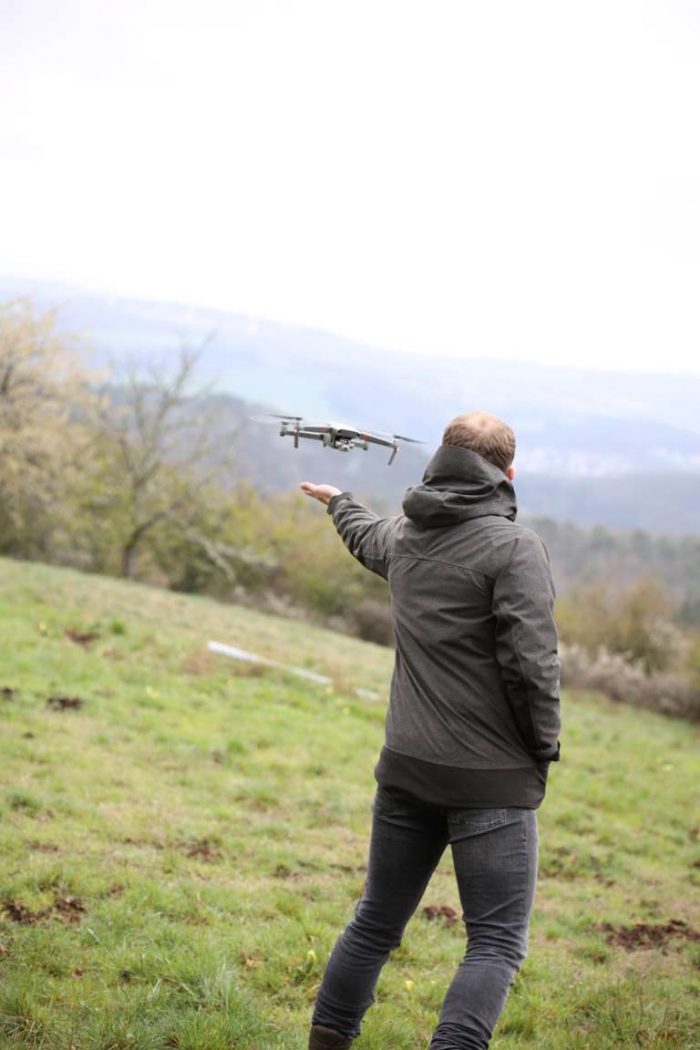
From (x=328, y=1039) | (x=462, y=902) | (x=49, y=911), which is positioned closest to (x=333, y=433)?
(x=462, y=902)

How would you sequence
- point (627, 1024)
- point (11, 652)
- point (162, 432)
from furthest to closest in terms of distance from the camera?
1. point (162, 432)
2. point (11, 652)
3. point (627, 1024)

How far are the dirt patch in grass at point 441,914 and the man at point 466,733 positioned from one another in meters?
2.85

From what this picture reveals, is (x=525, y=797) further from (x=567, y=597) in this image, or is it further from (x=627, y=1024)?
(x=567, y=597)

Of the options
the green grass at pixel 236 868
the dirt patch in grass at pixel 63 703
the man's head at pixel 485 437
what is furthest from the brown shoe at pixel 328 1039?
the dirt patch in grass at pixel 63 703

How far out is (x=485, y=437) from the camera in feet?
12.2

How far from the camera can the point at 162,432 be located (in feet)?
124

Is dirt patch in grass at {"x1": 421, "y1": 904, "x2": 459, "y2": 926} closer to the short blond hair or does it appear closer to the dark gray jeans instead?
the dark gray jeans

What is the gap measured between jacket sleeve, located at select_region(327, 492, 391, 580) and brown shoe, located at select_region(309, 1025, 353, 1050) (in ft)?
6.06

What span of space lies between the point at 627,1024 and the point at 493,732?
94.0 inches

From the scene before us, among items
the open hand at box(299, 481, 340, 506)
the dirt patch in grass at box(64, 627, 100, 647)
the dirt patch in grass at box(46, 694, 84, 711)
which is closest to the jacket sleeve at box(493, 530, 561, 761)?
the open hand at box(299, 481, 340, 506)

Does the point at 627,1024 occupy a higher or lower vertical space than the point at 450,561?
lower

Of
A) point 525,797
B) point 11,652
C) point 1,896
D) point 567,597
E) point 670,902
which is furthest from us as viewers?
point 567,597

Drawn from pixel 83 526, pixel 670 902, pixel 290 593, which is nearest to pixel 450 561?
pixel 670 902

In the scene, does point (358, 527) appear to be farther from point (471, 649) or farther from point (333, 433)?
point (471, 649)
